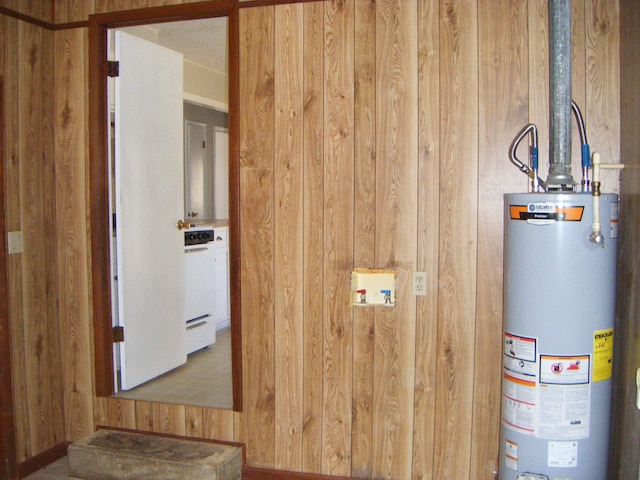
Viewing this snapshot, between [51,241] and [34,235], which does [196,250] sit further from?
[34,235]

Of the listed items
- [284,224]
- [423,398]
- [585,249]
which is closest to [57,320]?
[284,224]

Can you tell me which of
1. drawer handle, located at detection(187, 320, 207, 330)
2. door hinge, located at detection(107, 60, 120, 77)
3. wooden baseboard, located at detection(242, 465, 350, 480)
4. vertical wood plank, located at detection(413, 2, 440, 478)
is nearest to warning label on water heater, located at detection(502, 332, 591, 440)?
vertical wood plank, located at detection(413, 2, 440, 478)

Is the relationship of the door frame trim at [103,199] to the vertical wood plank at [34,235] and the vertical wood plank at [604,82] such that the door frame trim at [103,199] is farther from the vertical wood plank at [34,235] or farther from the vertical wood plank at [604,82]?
the vertical wood plank at [604,82]

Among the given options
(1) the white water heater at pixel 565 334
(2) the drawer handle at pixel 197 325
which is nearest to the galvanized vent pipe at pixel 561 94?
(1) the white water heater at pixel 565 334

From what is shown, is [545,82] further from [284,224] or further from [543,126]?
[284,224]

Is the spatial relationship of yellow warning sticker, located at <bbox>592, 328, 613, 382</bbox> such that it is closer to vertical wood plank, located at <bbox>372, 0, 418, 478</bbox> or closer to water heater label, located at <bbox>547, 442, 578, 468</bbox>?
water heater label, located at <bbox>547, 442, 578, 468</bbox>

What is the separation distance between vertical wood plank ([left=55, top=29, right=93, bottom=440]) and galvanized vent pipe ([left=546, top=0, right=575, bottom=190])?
93.4 inches

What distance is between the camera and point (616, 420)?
214 cm

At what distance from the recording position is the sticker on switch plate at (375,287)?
2447 mm

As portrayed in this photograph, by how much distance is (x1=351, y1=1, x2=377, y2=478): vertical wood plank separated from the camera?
8.15 ft

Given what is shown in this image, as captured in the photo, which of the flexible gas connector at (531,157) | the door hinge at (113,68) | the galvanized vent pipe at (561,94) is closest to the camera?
the galvanized vent pipe at (561,94)

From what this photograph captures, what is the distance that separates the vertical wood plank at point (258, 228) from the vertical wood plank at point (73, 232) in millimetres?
957

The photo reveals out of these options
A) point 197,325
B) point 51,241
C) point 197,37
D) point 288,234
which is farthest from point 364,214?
point 197,37

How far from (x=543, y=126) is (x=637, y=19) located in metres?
0.51
